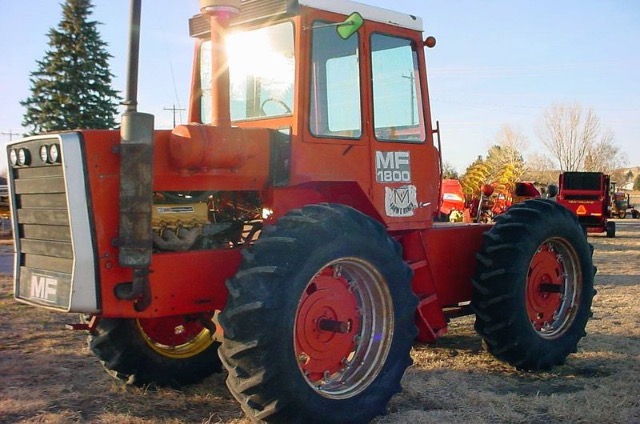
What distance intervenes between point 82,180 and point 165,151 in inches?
22.1

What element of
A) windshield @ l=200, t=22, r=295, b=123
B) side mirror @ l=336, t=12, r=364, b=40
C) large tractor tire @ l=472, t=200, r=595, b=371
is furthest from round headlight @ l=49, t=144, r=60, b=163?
large tractor tire @ l=472, t=200, r=595, b=371

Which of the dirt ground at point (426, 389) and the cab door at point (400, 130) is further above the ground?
the cab door at point (400, 130)

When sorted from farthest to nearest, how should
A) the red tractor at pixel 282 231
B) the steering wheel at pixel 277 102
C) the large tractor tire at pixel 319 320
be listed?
the steering wheel at pixel 277 102, the red tractor at pixel 282 231, the large tractor tire at pixel 319 320

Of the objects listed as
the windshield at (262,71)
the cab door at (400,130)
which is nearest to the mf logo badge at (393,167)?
the cab door at (400,130)

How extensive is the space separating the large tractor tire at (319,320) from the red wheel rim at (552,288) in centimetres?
192

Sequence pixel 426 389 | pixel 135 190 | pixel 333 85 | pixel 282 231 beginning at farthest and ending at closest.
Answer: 1. pixel 426 389
2. pixel 333 85
3. pixel 282 231
4. pixel 135 190

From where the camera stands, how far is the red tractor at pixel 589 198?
26047mm

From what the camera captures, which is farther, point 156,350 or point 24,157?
point 156,350

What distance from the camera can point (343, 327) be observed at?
15.2ft

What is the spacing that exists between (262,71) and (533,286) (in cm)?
311

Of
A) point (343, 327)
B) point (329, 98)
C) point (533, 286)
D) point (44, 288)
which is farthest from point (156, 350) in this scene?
point (533, 286)

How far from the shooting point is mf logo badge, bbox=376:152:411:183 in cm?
550

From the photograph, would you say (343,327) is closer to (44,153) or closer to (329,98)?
(329,98)

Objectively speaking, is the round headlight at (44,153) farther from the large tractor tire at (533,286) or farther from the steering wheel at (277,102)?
the large tractor tire at (533,286)
